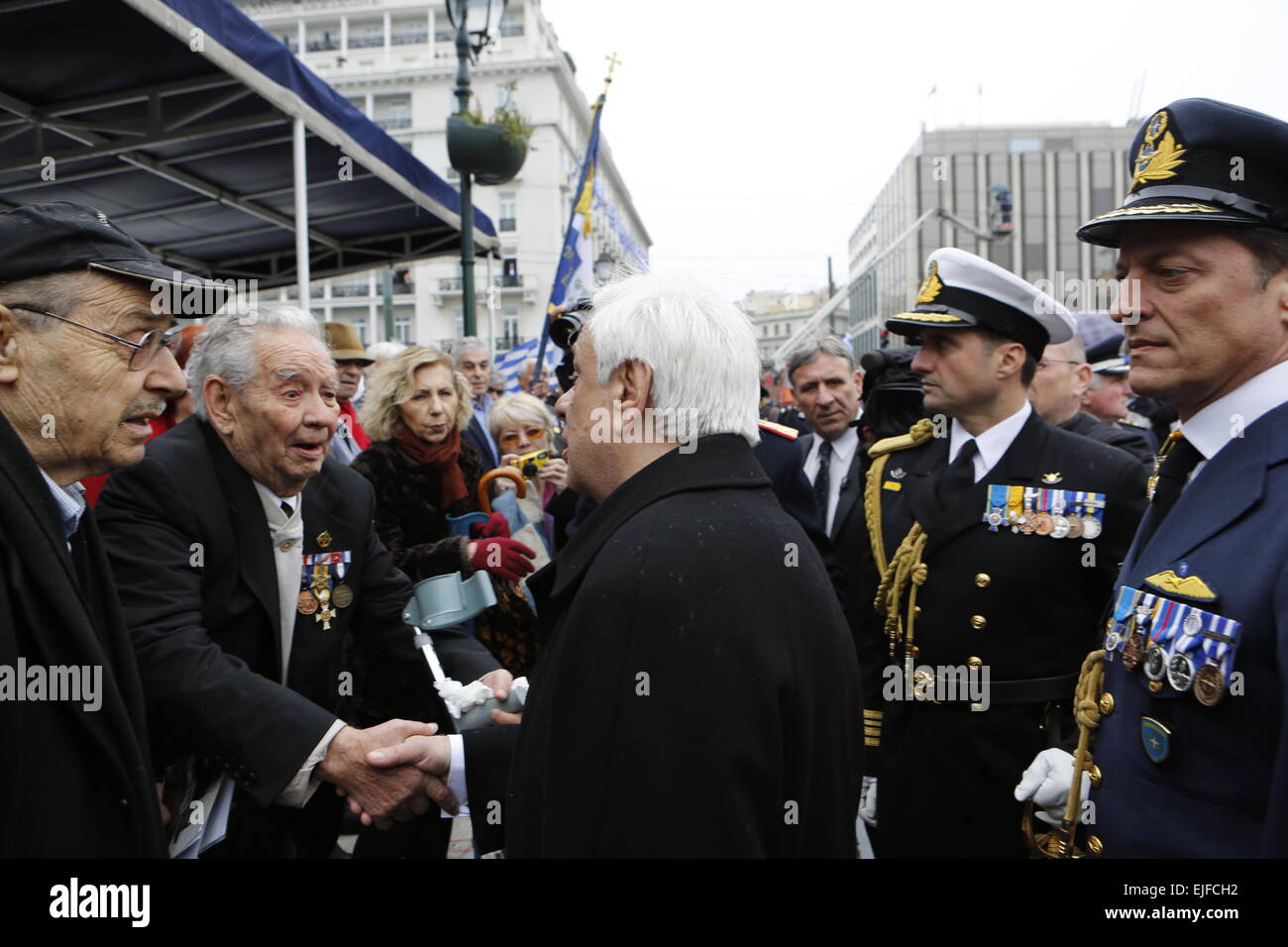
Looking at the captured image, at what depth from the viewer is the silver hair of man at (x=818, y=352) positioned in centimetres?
542

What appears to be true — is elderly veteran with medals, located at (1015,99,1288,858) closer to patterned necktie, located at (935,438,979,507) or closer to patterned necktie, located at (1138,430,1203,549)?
patterned necktie, located at (1138,430,1203,549)

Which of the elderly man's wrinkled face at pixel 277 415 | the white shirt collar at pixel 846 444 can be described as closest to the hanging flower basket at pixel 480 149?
the white shirt collar at pixel 846 444

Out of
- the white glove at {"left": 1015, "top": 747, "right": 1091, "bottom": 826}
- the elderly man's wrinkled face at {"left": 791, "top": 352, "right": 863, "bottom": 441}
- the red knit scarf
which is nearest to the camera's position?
the white glove at {"left": 1015, "top": 747, "right": 1091, "bottom": 826}

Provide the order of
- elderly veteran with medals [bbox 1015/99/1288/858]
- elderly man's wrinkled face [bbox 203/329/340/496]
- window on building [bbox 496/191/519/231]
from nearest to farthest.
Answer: elderly veteran with medals [bbox 1015/99/1288/858], elderly man's wrinkled face [bbox 203/329/340/496], window on building [bbox 496/191/519/231]

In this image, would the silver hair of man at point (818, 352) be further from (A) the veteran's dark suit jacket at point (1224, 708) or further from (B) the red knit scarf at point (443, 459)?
(A) the veteran's dark suit jacket at point (1224, 708)

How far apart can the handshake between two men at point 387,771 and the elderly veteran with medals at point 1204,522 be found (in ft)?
4.66

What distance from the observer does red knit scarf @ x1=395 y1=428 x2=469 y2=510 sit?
14.8 ft

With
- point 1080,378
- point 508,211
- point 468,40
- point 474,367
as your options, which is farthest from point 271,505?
point 508,211

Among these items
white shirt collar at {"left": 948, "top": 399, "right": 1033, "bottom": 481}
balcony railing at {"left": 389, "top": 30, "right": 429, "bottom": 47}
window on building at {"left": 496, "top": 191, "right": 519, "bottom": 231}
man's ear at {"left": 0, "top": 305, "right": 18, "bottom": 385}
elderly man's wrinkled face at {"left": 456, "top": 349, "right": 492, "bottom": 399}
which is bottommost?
white shirt collar at {"left": 948, "top": 399, "right": 1033, "bottom": 481}

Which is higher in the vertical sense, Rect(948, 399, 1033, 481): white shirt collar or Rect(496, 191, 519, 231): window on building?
Rect(496, 191, 519, 231): window on building

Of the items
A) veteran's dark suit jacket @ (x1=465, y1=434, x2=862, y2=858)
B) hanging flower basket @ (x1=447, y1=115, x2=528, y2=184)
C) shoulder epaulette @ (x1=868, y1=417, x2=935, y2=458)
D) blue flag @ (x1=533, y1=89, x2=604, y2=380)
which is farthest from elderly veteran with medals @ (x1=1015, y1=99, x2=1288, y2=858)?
blue flag @ (x1=533, y1=89, x2=604, y2=380)

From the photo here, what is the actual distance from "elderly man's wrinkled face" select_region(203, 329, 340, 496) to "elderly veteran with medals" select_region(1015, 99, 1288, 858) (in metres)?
2.13

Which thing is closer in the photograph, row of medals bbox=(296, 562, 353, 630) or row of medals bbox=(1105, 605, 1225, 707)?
row of medals bbox=(1105, 605, 1225, 707)

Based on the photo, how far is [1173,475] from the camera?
1.95 meters
